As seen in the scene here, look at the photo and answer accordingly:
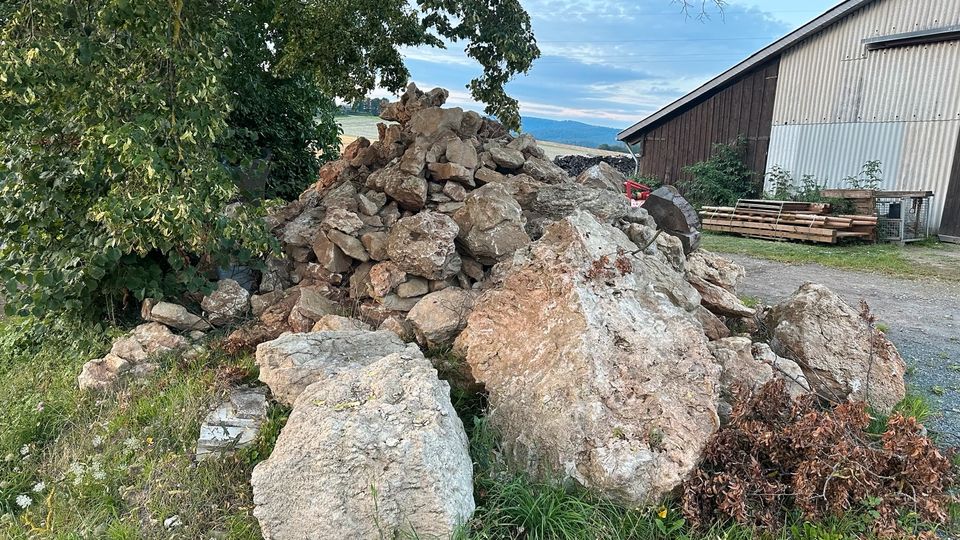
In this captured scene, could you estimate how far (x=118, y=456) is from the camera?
357 centimetres

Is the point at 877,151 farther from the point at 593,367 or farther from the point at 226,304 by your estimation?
the point at 226,304

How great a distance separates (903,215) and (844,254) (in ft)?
7.38

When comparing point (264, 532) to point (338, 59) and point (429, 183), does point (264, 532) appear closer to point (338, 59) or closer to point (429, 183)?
point (429, 183)

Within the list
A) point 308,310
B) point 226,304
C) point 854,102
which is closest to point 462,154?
point 308,310

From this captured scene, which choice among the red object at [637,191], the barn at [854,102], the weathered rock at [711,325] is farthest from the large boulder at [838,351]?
the barn at [854,102]

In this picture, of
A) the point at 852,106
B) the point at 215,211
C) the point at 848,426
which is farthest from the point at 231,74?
the point at 852,106

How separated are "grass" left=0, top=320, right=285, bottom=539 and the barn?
587 inches

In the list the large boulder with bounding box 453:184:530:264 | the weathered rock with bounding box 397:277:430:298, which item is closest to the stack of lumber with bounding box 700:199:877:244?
the large boulder with bounding box 453:184:530:264

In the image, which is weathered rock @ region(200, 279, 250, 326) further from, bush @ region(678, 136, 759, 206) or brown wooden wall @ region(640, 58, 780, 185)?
brown wooden wall @ region(640, 58, 780, 185)

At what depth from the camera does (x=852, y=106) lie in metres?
14.1

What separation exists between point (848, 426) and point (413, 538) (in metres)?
2.36

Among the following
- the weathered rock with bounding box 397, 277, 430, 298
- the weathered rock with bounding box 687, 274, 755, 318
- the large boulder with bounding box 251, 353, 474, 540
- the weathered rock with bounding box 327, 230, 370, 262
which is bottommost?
the large boulder with bounding box 251, 353, 474, 540

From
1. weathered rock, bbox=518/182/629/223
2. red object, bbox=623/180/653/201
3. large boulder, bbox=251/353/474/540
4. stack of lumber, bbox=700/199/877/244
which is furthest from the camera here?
red object, bbox=623/180/653/201

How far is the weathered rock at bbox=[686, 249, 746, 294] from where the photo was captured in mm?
5285
